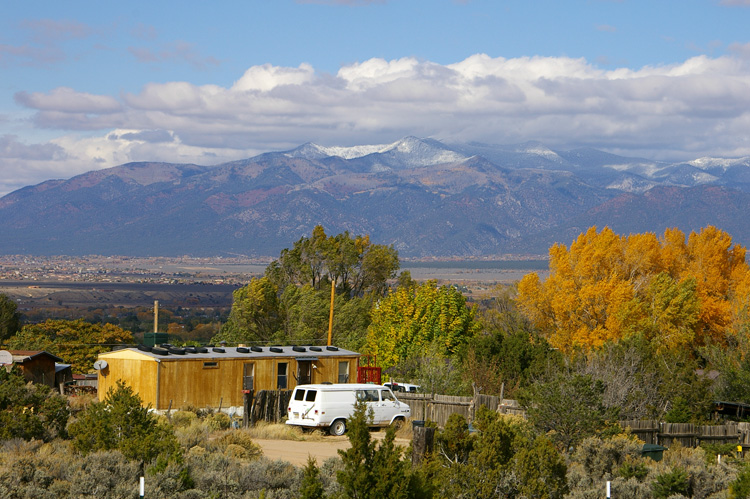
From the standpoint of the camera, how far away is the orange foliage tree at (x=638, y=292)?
1906 inches

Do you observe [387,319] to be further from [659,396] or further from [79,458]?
[79,458]

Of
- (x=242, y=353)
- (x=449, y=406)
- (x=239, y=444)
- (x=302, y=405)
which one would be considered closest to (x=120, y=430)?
(x=239, y=444)

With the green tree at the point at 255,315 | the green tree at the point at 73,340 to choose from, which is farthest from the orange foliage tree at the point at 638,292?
the green tree at the point at 73,340

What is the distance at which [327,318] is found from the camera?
53.4 m

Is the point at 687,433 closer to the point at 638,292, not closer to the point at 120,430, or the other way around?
the point at 120,430

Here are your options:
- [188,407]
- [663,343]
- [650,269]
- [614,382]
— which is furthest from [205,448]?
[650,269]

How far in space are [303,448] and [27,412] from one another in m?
7.74

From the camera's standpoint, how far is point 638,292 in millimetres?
52500

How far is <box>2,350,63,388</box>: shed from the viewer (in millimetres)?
33531

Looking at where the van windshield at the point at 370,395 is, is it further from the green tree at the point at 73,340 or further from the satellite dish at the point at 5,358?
the green tree at the point at 73,340

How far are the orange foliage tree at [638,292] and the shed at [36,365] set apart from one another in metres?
24.8

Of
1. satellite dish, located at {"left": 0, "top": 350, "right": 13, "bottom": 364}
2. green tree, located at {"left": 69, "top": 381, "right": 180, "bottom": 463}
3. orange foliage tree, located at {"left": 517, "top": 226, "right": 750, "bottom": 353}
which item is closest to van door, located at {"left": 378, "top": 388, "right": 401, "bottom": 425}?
green tree, located at {"left": 69, "top": 381, "right": 180, "bottom": 463}

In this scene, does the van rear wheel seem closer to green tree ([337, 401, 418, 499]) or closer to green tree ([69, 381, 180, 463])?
green tree ([69, 381, 180, 463])

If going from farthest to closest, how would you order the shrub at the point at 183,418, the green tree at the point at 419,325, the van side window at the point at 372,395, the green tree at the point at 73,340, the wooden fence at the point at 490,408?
the green tree at the point at 73,340 < the green tree at the point at 419,325 < the van side window at the point at 372,395 < the shrub at the point at 183,418 < the wooden fence at the point at 490,408
